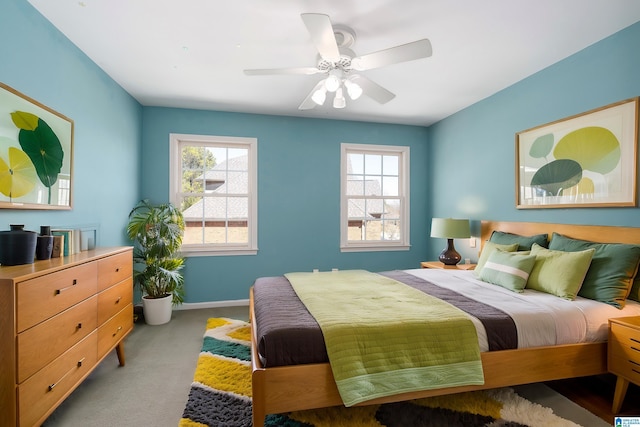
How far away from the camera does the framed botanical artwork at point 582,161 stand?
231 cm

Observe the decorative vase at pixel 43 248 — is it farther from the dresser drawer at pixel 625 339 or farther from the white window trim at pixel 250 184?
the dresser drawer at pixel 625 339

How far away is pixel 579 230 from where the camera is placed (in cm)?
260

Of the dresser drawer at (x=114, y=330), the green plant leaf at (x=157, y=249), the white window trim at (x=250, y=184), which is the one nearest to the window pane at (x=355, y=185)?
the white window trim at (x=250, y=184)

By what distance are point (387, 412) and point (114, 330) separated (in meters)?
2.03

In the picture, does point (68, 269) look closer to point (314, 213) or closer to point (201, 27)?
point (201, 27)

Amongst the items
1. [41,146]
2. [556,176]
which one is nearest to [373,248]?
[556,176]

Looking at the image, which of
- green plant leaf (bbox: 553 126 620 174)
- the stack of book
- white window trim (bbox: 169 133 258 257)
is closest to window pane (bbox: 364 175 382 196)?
white window trim (bbox: 169 133 258 257)

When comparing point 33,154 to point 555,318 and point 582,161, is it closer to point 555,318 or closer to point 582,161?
point 555,318

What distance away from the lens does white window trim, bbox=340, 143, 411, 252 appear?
4.51 metres

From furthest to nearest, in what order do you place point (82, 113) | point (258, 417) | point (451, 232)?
point (451, 232) < point (82, 113) < point (258, 417)

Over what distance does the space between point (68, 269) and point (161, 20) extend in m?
1.78

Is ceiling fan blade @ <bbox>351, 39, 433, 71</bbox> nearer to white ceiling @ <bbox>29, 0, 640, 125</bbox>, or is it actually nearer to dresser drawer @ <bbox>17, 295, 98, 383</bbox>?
white ceiling @ <bbox>29, 0, 640, 125</bbox>

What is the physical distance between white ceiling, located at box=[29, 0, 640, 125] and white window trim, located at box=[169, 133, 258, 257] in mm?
645

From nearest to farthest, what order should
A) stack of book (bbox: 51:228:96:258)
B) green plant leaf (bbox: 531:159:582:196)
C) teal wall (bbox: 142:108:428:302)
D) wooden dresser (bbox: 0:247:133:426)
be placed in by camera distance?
wooden dresser (bbox: 0:247:133:426), stack of book (bbox: 51:228:96:258), green plant leaf (bbox: 531:159:582:196), teal wall (bbox: 142:108:428:302)
